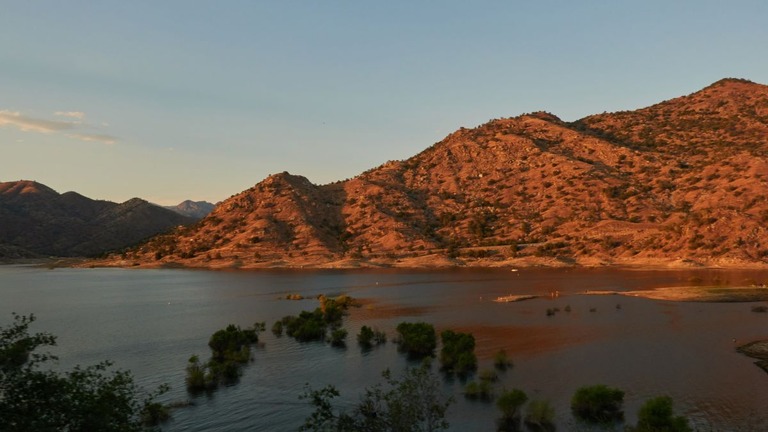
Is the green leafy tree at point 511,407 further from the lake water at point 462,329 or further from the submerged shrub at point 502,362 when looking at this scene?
the submerged shrub at point 502,362

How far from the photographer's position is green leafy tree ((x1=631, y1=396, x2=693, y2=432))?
86.5 feet

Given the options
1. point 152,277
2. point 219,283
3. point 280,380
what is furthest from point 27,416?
point 152,277

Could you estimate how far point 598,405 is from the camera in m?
32.0

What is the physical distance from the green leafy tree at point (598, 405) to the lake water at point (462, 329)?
949mm

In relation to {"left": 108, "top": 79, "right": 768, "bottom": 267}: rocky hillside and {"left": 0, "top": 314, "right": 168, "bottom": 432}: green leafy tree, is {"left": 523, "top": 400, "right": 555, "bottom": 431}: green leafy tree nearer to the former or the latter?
{"left": 0, "top": 314, "right": 168, "bottom": 432}: green leafy tree

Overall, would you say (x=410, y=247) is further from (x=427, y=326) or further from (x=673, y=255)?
(x=427, y=326)

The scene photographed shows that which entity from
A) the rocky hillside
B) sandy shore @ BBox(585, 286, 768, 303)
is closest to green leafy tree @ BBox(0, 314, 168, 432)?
sandy shore @ BBox(585, 286, 768, 303)

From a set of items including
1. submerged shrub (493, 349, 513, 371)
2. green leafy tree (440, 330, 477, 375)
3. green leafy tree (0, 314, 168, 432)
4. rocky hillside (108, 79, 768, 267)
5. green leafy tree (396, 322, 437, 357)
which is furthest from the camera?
rocky hillside (108, 79, 768, 267)

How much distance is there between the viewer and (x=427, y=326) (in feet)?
171

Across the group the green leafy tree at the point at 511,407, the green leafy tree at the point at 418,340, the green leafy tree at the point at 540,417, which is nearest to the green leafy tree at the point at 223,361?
the green leafy tree at the point at 418,340

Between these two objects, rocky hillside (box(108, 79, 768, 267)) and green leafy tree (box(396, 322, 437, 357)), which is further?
rocky hillside (box(108, 79, 768, 267))

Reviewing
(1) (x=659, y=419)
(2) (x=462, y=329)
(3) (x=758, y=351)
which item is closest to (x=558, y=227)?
(2) (x=462, y=329)

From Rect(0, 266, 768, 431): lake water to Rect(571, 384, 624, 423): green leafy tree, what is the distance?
0.95 metres

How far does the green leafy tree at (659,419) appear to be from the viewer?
26.4 m
